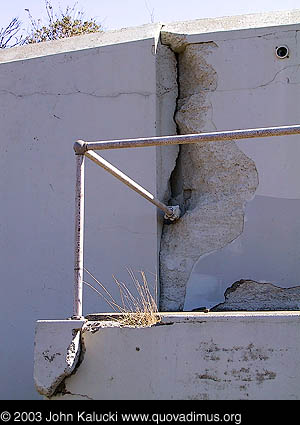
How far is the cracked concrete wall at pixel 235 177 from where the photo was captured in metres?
5.37

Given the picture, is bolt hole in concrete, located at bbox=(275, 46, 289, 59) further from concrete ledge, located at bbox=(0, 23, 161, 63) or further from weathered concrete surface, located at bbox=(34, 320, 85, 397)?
weathered concrete surface, located at bbox=(34, 320, 85, 397)

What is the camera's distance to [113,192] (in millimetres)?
5637

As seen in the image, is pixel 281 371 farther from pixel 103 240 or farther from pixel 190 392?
pixel 103 240

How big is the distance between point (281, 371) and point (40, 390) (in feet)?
3.88

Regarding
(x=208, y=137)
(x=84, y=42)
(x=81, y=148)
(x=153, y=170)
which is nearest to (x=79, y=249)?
(x=81, y=148)

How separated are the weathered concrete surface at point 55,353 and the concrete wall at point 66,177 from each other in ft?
5.05

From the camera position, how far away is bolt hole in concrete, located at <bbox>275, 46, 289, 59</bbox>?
5.55m

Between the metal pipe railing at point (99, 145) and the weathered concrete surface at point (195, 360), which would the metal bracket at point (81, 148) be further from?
the weathered concrete surface at point (195, 360)

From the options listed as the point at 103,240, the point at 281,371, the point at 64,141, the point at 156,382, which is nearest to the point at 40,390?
the point at 156,382

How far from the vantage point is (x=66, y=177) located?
5793 millimetres

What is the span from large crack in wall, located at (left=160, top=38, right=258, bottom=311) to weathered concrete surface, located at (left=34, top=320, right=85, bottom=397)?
5.09ft

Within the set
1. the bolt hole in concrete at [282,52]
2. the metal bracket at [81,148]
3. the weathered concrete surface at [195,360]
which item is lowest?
the weathered concrete surface at [195,360]

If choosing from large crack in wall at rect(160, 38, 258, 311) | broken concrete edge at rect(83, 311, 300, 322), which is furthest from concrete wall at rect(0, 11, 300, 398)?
broken concrete edge at rect(83, 311, 300, 322)

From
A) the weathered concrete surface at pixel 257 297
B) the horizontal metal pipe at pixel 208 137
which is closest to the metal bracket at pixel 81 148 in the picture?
the horizontal metal pipe at pixel 208 137
